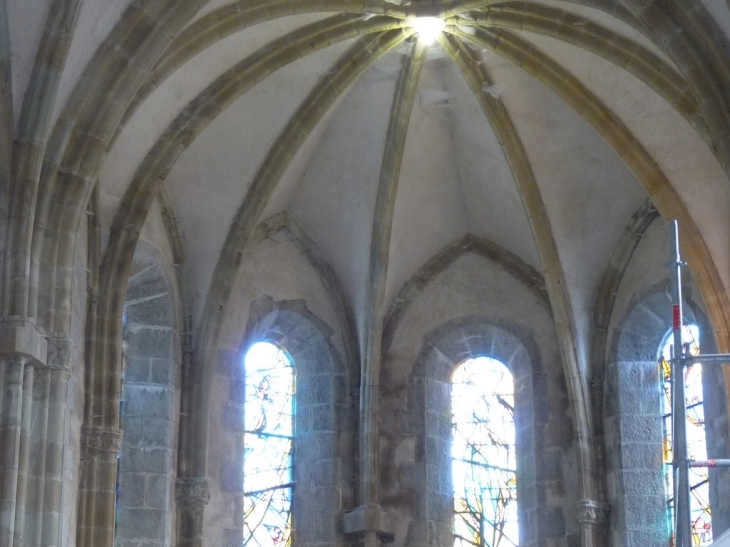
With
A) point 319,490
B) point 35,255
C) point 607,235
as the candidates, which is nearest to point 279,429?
point 319,490

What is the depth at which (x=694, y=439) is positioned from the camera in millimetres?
18562

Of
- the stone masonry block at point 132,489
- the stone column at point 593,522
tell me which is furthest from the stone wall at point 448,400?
the stone masonry block at point 132,489

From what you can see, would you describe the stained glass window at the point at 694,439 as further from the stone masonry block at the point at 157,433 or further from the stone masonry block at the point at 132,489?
the stone masonry block at the point at 132,489

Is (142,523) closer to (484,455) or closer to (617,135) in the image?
(484,455)

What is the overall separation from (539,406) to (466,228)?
225 centimetres

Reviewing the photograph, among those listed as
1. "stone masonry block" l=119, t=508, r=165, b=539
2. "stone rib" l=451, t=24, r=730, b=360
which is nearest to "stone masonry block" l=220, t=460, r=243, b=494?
"stone masonry block" l=119, t=508, r=165, b=539

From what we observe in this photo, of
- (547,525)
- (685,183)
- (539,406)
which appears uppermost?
(685,183)

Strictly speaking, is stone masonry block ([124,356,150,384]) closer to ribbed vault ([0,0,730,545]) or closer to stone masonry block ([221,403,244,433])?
ribbed vault ([0,0,730,545])

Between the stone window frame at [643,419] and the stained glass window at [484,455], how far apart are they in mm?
1312

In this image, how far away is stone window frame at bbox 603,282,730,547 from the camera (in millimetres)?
18203

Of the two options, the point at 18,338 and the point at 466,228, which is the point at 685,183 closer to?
the point at 466,228

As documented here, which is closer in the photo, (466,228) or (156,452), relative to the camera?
(156,452)

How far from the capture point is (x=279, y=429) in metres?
19.5

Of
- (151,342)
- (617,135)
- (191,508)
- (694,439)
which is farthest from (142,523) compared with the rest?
(617,135)
